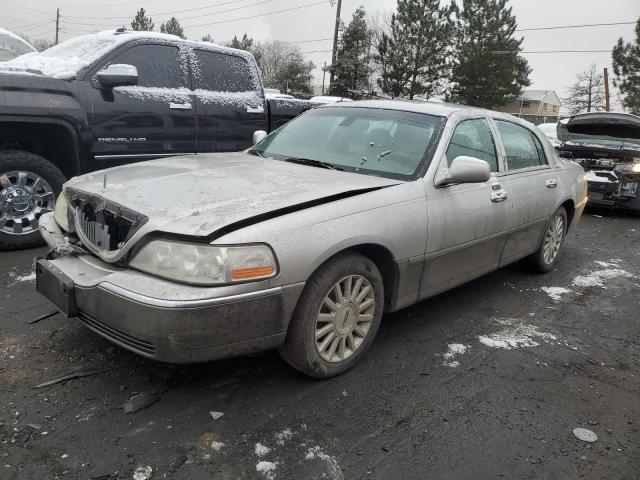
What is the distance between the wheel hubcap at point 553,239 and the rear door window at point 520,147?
0.66 m

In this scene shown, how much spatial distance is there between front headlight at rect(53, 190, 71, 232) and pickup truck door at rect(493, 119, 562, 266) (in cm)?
307

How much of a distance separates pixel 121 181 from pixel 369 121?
5.97 ft

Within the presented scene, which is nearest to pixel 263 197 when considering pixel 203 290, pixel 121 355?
pixel 203 290

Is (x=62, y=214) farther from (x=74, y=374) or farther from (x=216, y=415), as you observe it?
(x=216, y=415)

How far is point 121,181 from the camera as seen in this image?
313 cm

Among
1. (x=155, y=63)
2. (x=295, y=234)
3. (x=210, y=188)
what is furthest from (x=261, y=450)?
(x=155, y=63)

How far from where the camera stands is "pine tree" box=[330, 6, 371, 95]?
36.9 m

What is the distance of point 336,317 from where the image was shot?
294 centimetres

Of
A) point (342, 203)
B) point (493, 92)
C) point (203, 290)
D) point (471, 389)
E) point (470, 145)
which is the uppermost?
point (493, 92)

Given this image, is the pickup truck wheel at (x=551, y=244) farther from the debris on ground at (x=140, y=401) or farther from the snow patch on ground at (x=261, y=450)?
the debris on ground at (x=140, y=401)

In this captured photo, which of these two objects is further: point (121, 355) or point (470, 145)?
point (470, 145)

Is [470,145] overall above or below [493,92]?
below

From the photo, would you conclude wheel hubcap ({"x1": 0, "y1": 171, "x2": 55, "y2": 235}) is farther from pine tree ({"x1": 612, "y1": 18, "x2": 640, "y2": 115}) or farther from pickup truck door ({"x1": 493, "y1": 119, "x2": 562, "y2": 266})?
pine tree ({"x1": 612, "y1": 18, "x2": 640, "y2": 115})

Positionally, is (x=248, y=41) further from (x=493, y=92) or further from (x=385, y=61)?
(x=493, y=92)
